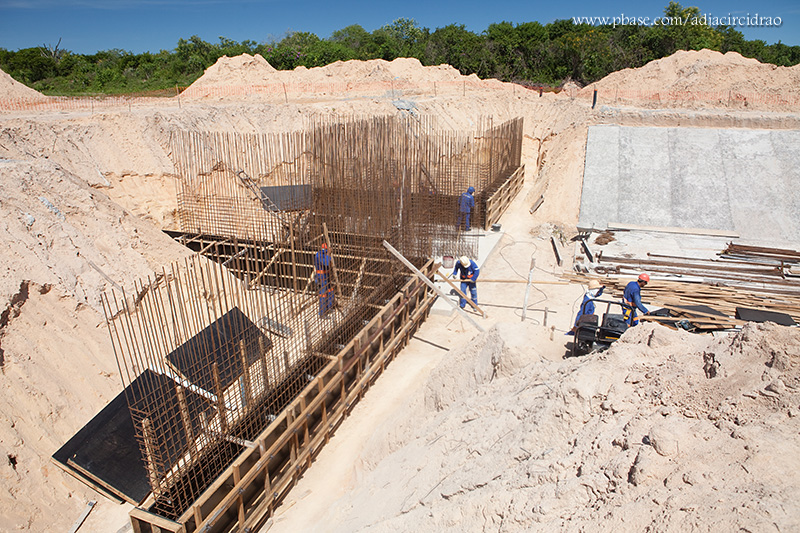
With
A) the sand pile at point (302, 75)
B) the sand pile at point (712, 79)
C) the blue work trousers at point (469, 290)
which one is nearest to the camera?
the blue work trousers at point (469, 290)

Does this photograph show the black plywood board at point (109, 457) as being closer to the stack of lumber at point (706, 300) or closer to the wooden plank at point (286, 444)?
the wooden plank at point (286, 444)

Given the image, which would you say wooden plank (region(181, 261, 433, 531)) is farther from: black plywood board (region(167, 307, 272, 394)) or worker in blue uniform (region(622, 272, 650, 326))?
worker in blue uniform (region(622, 272, 650, 326))

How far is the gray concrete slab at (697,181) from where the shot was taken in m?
14.3

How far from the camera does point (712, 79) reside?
22469 millimetres

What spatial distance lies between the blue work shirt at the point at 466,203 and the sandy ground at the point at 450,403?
1.60 m

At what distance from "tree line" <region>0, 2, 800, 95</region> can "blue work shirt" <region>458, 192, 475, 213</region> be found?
21.2 m

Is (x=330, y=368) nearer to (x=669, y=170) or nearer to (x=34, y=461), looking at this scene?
(x=34, y=461)

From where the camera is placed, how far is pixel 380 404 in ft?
23.7

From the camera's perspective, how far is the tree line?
30.8m

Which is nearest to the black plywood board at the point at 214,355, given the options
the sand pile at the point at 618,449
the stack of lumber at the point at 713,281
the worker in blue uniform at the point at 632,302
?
the sand pile at the point at 618,449

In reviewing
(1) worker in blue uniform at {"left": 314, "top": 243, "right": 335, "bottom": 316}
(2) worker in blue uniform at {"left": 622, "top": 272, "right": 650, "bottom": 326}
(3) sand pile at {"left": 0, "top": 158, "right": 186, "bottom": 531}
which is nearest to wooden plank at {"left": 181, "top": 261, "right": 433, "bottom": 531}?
(1) worker in blue uniform at {"left": 314, "top": 243, "right": 335, "bottom": 316}

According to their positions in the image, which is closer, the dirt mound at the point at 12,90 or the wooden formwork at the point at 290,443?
the wooden formwork at the point at 290,443

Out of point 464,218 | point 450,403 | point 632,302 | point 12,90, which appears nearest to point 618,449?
point 450,403

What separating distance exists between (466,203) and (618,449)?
9.95 meters
